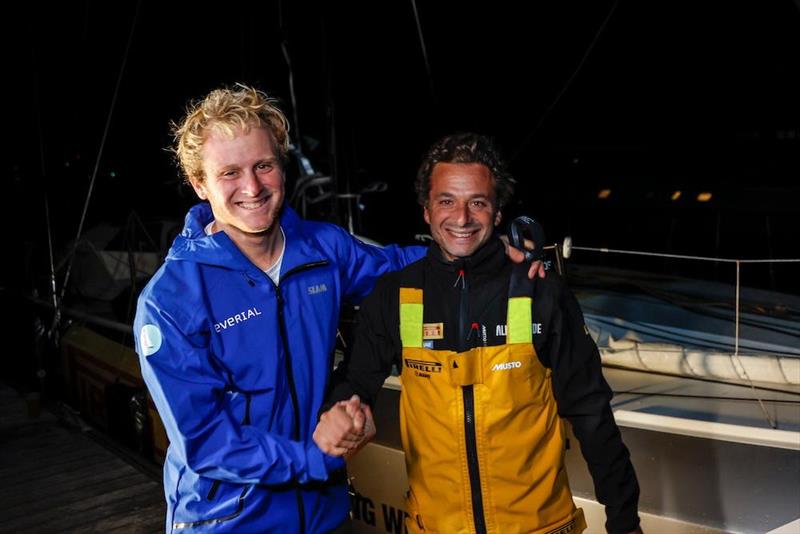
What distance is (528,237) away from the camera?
7.00ft

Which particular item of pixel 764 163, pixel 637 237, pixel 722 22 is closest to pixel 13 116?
pixel 637 237

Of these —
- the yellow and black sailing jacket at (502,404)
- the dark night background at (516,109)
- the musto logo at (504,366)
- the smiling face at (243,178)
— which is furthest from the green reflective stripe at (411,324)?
the dark night background at (516,109)

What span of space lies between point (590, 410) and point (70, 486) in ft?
12.2

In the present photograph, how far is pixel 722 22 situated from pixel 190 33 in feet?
51.6

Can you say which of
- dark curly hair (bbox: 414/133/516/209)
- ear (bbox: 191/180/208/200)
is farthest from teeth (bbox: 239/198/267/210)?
dark curly hair (bbox: 414/133/516/209)

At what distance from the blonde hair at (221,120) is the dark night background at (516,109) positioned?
12.1 metres

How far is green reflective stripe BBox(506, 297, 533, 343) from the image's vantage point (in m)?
1.87

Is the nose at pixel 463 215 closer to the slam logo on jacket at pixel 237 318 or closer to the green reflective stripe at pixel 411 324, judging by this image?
the green reflective stripe at pixel 411 324

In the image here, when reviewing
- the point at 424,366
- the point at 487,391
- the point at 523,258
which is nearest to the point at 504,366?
the point at 487,391

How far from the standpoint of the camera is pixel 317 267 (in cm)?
204

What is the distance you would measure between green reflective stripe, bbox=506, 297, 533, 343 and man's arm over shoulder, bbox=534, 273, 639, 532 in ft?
0.16

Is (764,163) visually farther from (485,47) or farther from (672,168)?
(485,47)

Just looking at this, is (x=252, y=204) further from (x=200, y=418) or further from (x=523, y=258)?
(x=523, y=258)

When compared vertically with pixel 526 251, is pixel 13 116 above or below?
above
